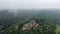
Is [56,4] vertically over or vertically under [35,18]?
over

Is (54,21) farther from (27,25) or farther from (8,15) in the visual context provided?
(8,15)

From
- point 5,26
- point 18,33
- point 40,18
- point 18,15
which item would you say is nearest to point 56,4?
point 40,18

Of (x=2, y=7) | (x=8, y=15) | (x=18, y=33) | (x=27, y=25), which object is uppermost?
(x=2, y=7)

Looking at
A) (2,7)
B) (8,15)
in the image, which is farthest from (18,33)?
(2,7)

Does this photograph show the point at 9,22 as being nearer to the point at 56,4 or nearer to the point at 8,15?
the point at 8,15

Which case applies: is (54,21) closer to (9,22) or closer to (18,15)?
(18,15)

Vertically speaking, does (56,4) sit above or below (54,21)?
above
